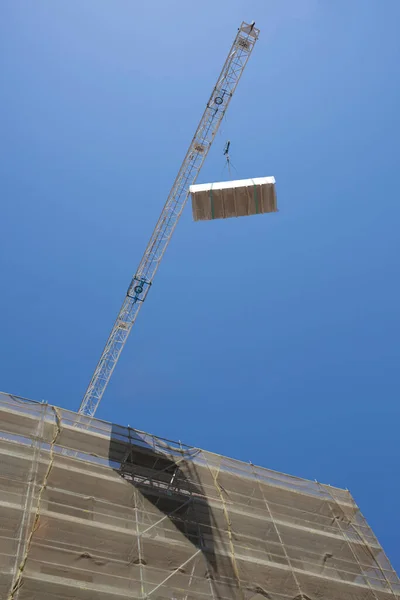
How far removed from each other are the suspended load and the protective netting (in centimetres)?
719

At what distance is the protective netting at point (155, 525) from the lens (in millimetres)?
9750

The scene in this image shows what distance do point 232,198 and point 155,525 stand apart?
9990mm

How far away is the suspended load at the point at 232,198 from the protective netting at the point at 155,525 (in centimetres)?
719

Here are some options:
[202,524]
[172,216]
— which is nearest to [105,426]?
[202,524]

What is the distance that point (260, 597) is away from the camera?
1133 centimetres

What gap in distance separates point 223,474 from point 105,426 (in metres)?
3.53

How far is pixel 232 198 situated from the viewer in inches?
677

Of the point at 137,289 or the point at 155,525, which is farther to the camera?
the point at 137,289

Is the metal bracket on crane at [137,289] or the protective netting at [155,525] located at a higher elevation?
the metal bracket on crane at [137,289]

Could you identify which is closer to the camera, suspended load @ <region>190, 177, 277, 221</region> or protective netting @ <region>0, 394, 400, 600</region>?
protective netting @ <region>0, 394, 400, 600</region>

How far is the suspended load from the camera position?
673 inches

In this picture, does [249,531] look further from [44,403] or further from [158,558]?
[44,403]

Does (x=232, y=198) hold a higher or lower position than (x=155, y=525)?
higher

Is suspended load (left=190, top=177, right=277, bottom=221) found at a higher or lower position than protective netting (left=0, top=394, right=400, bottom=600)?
higher
